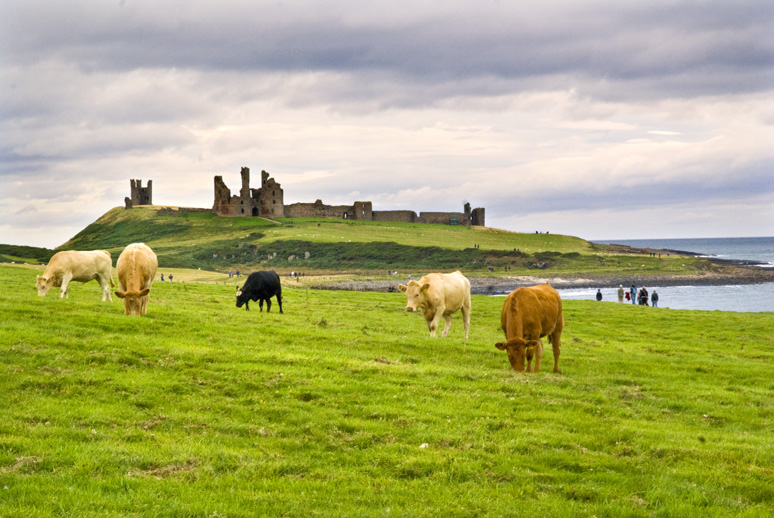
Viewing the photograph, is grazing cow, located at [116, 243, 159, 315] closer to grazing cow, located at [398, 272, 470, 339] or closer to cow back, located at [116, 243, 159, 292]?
cow back, located at [116, 243, 159, 292]

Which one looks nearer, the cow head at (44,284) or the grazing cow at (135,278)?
the grazing cow at (135,278)

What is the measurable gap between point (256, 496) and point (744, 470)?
776cm

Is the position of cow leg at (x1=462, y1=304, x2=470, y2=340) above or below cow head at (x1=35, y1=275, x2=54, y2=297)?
below

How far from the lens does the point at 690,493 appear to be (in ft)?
33.1

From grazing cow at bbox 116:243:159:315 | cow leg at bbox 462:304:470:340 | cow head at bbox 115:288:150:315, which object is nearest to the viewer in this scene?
cow head at bbox 115:288:150:315

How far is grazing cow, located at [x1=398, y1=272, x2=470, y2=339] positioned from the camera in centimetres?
2458

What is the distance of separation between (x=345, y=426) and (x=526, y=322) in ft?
23.7

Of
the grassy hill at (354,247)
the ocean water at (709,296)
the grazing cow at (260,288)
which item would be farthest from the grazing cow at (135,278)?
the grassy hill at (354,247)

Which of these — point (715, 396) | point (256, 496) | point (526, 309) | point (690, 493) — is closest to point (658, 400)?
point (715, 396)

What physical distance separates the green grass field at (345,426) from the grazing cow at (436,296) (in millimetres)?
2367

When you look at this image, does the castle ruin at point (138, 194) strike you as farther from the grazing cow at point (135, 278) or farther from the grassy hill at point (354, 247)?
the grazing cow at point (135, 278)

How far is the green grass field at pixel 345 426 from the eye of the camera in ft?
30.9

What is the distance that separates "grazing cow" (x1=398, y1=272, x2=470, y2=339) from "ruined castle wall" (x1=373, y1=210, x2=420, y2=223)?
503 feet

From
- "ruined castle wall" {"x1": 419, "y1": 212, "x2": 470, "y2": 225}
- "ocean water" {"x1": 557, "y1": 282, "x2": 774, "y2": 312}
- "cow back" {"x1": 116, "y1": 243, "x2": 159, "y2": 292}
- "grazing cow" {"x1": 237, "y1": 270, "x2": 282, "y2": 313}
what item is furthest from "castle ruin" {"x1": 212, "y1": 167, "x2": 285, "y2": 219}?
"cow back" {"x1": 116, "y1": 243, "x2": 159, "y2": 292}
